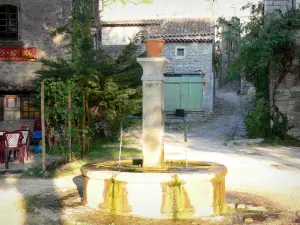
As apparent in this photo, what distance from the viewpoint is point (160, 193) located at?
5.62 meters

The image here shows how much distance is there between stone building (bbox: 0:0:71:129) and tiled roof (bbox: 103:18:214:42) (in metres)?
9.03

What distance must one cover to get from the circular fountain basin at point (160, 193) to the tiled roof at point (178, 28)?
1872 cm

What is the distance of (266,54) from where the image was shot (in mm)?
14023

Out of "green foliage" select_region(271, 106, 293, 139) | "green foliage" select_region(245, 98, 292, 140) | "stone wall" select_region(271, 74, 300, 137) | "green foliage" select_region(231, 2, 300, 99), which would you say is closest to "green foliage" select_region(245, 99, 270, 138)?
"green foliage" select_region(245, 98, 292, 140)

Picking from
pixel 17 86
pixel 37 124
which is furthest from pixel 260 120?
pixel 17 86

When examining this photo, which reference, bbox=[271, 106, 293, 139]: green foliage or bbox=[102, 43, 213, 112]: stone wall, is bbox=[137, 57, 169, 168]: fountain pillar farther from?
bbox=[102, 43, 213, 112]: stone wall

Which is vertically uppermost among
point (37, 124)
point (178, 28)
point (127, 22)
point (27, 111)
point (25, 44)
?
point (127, 22)

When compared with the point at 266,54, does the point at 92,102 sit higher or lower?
lower

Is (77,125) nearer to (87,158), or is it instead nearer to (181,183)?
(87,158)

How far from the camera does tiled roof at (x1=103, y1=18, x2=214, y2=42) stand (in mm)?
24031

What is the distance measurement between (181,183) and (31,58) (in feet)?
35.9

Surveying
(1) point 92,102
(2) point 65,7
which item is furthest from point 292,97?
(2) point 65,7

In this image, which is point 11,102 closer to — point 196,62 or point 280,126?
point 280,126

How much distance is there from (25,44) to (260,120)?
840cm
